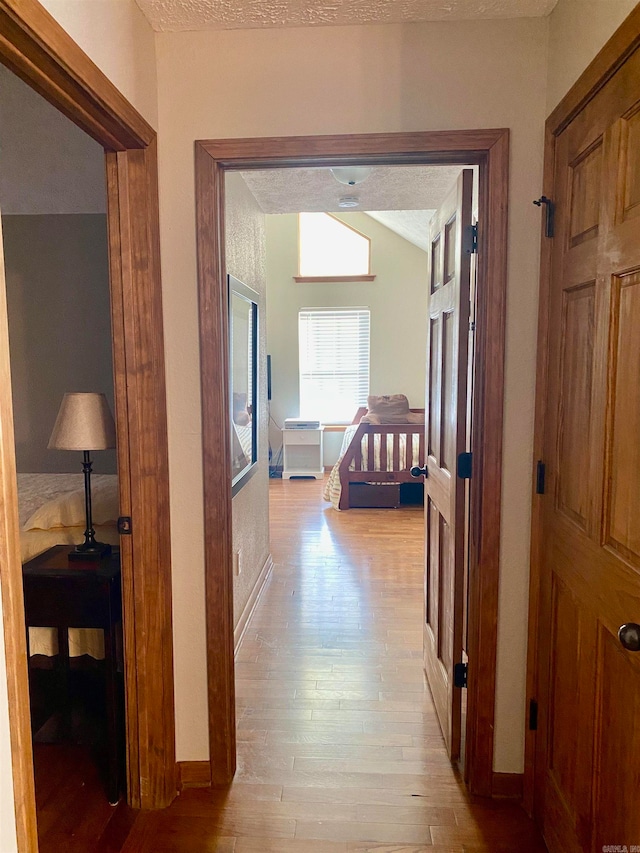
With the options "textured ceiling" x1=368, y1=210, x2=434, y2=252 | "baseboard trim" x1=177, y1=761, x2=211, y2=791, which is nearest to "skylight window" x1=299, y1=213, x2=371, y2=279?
"textured ceiling" x1=368, y1=210, x2=434, y2=252

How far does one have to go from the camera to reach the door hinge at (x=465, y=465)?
1.98 meters

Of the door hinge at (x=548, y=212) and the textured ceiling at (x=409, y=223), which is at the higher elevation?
the textured ceiling at (x=409, y=223)

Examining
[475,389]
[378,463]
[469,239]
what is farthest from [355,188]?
[378,463]

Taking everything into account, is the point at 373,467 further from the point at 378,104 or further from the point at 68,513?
the point at 378,104

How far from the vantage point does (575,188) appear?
155 cm

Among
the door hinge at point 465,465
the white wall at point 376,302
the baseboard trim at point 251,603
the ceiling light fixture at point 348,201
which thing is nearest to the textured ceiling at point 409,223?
the white wall at point 376,302

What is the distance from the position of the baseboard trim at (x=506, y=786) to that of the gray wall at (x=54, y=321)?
219cm

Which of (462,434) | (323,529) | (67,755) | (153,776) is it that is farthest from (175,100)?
(323,529)

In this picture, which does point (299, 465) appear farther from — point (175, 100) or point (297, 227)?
point (175, 100)

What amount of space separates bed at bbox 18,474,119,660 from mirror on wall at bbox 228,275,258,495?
58cm

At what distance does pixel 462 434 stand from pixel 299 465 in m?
5.25

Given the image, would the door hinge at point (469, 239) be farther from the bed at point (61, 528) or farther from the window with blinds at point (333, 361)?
the window with blinds at point (333, 361)

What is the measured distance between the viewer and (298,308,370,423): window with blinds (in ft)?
25.1

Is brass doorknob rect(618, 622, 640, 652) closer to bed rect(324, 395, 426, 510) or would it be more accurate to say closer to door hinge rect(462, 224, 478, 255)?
door hinge rect(462, 224, 478, 255)
